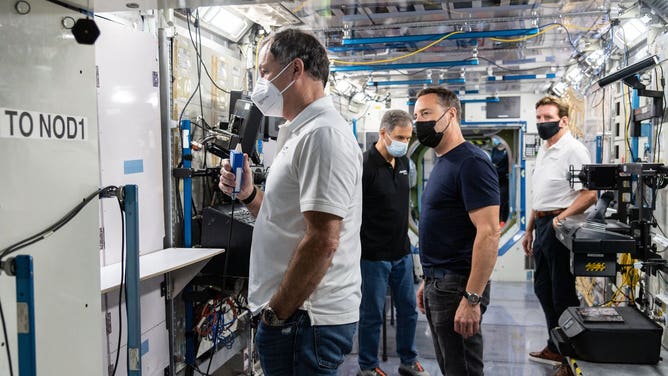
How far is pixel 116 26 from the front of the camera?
10.5ft

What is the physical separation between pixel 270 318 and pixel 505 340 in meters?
4.17

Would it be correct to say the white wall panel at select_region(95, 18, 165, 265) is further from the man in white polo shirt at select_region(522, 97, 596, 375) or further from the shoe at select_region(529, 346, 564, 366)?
the shoe at select_region(529, 346, 564, 366)

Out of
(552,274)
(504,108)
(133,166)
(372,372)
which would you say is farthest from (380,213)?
(504,108)

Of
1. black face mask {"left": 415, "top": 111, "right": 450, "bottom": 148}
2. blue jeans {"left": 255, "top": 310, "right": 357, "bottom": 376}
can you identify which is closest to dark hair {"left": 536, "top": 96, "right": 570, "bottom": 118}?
black face mask {"left": 415, "top": 111, "right": 450, "bottom": 148}

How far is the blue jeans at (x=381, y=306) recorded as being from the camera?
416 centimetres

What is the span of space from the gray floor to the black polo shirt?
3.61ft

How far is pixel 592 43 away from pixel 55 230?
4.90 m

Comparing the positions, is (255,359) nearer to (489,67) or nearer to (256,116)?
(256,116)

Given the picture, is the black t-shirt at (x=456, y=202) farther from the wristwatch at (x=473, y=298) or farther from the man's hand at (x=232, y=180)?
the man's hand at (x=232, y=180)

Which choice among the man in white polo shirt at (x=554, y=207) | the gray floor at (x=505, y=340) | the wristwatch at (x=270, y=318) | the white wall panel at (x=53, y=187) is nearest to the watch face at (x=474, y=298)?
the wristwatch at (x=270, y=318)

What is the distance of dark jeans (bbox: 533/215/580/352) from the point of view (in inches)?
168

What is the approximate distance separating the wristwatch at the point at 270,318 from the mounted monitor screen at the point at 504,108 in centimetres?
652

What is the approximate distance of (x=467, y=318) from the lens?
2.47m

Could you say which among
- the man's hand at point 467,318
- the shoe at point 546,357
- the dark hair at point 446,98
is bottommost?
the shoe at point 546,357
